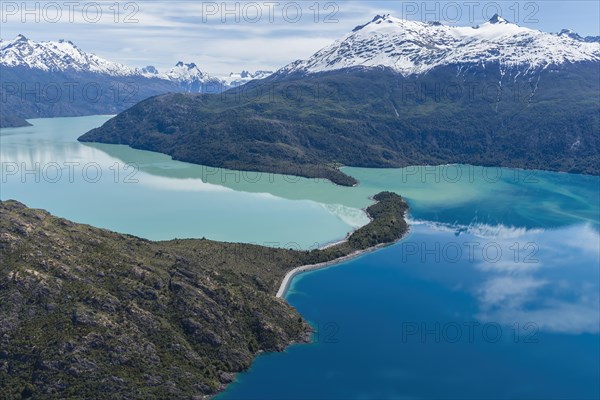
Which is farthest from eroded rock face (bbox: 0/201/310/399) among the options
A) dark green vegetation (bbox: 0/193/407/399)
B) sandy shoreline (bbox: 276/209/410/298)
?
sandy shoreline (bbox: 276/209/410/298)

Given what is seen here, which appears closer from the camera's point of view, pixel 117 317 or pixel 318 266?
pixel 117 317

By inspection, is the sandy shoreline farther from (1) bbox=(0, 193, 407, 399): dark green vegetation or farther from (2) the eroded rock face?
(2) the eroded rock face

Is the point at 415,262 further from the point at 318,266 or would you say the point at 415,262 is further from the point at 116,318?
the point at 116,318

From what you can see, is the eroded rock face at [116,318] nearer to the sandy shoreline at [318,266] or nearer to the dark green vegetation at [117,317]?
the dark green vegetation at [117,317]

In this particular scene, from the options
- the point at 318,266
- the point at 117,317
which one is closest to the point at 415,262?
the point at 318,266

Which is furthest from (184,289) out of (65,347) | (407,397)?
(407,397)

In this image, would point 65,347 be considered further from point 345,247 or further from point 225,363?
point 345,247

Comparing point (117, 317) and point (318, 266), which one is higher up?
point (117, 317)
